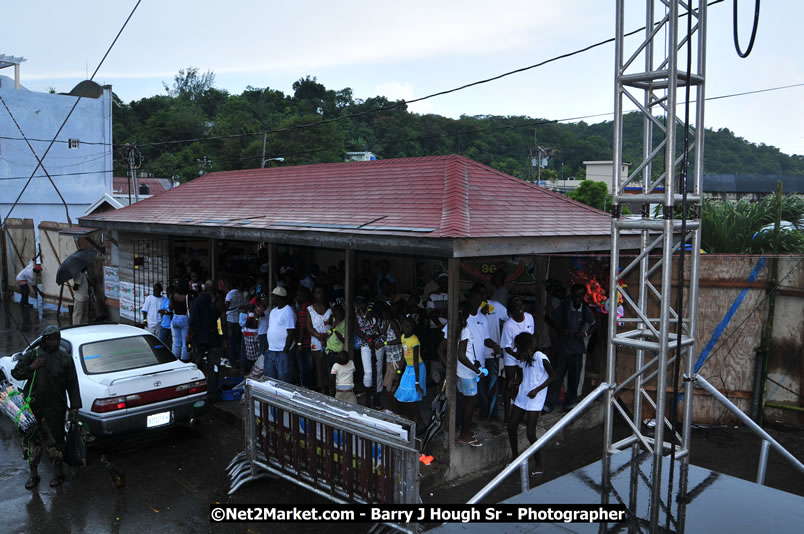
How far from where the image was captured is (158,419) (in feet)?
25.3

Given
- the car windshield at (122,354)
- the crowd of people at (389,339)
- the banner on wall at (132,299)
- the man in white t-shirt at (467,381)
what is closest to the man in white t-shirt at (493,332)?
the crowd of people at (389,339)

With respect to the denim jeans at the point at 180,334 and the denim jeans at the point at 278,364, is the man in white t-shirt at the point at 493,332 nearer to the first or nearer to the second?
the denim jeans at the point at 278,364

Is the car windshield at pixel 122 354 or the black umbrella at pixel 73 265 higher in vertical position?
the black umbrella at pixel 73 265

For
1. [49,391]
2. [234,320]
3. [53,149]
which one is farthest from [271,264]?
[53,149]

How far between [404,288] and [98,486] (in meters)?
6.18

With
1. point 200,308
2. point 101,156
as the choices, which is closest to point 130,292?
point 200,308

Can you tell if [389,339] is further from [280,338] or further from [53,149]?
[53,149]

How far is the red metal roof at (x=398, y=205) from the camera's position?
24.9 ft

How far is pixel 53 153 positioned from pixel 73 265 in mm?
20263

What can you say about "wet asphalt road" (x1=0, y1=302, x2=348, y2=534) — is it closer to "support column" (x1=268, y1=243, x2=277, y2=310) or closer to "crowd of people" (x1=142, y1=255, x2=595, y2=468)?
"crowd of people" (x1=142, y1=255, x2=595, y2=468)

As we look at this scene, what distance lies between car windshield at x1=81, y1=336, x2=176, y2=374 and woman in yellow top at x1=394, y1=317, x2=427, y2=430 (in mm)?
3401

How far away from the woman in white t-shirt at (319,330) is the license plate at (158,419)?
2178 mm

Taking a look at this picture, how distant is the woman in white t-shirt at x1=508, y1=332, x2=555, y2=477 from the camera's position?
7.09 meters

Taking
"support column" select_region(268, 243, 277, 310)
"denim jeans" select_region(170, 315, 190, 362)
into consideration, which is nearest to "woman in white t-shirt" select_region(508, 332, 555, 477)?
"support column" select_region(268, 243, 277, 310)
